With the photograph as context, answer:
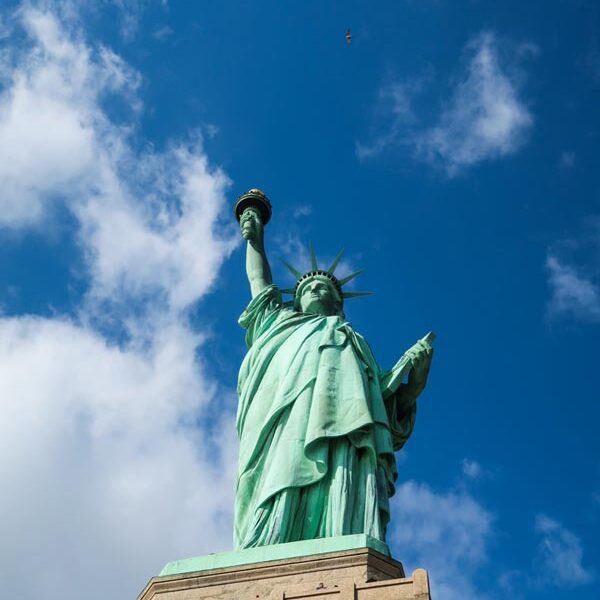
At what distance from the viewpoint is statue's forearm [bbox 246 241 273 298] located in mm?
14266

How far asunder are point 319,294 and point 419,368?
217 centimetres

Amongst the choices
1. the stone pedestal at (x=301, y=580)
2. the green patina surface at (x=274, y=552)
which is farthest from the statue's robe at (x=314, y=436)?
the stone pedestal at (x=301, y=580)

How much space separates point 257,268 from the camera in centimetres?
1457

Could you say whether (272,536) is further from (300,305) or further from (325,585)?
(300,305)

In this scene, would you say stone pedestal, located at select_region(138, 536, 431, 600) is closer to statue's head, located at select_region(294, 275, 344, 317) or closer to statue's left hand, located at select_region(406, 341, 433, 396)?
statue's left hand, located at select_region(406, 341, 433, 396)

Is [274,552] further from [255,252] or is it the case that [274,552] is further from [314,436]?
[255,252]

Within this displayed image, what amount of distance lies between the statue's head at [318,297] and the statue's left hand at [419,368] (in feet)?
5.73

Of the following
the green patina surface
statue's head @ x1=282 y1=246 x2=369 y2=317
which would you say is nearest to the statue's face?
statue's head @ x1=282 y1=246 x2=369 y2=317

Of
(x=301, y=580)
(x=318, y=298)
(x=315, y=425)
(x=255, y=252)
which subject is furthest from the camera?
(x=255, y=252)

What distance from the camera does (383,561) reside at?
8359mm

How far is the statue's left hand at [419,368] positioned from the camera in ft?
41.1

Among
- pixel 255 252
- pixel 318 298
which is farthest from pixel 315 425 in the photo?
pixel 255 252

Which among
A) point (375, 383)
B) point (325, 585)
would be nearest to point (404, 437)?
point (375, 383)

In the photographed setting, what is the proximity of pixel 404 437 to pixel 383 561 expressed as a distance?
4.28m
